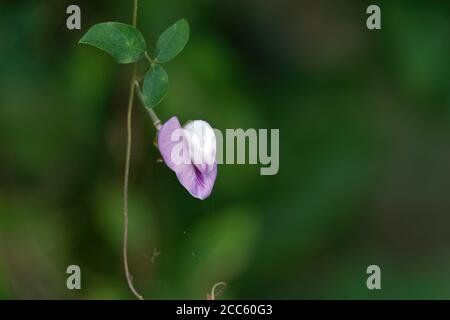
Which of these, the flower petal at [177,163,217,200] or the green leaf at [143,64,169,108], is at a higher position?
the green leaf at [143,64,169,108]

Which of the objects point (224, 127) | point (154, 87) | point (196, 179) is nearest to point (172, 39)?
point (154, 87)

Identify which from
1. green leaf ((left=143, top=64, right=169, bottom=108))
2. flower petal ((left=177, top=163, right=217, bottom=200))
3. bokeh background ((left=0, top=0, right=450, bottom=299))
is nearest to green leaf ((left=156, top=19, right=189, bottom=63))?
green leaf ((left=143, top=64, right=169, bottom=108))

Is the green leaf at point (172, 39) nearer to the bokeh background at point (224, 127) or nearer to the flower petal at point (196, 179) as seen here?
the flower petal at point (196, 179)

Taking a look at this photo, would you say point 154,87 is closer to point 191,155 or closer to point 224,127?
point 191,155

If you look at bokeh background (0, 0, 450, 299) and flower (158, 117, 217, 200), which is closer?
flower (158, 117, 217, 200)

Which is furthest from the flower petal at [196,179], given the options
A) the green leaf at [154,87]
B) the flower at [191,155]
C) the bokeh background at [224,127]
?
the bokeh background at [224,127]

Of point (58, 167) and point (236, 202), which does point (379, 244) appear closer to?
point (236, 202)

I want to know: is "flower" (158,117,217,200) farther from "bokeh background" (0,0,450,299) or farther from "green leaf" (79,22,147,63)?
"bokeh background" (0,0,450,299)
